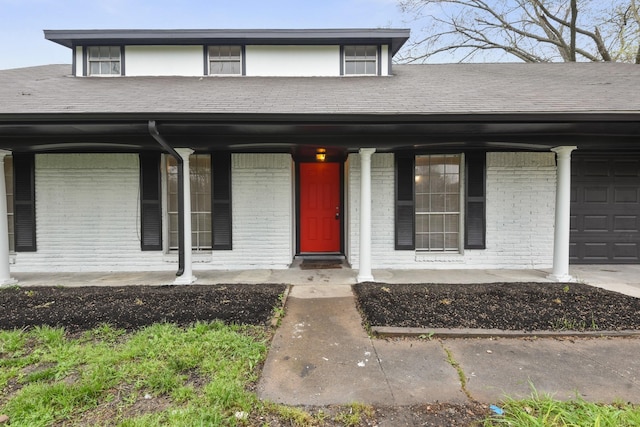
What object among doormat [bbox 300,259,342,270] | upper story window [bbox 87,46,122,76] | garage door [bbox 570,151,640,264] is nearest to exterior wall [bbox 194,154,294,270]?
doormat [bbox 300,259,342,270]

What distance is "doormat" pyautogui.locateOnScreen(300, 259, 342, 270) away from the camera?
580 centimetres

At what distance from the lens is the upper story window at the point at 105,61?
704cm

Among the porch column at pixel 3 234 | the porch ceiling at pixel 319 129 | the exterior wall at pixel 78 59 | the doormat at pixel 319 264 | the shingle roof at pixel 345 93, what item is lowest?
the doormat at pixel 319 264

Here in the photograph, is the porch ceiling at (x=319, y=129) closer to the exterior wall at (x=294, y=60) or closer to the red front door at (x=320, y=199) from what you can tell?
the red front door at (x=320, y=199)

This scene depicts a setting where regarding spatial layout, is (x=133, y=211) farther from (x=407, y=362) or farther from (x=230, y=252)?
(x=407, y=362)

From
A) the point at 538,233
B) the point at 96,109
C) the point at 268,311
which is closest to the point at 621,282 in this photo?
the point at 538,233

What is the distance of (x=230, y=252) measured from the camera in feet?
19.1

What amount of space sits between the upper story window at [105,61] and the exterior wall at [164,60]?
0.84 feet

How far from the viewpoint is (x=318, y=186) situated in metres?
6.52

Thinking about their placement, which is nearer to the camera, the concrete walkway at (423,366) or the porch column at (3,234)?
the concrete walkway at (423,366)

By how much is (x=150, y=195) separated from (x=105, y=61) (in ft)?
12.7

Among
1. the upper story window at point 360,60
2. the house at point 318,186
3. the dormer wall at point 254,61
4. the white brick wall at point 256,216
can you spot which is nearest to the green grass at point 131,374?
the house at point 318,186

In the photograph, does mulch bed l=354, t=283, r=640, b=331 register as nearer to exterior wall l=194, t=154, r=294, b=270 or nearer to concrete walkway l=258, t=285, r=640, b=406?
concrete walkway l=258, t=285, r=640, b=406

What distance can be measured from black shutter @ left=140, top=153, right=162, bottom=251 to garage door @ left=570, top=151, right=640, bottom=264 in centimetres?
787
